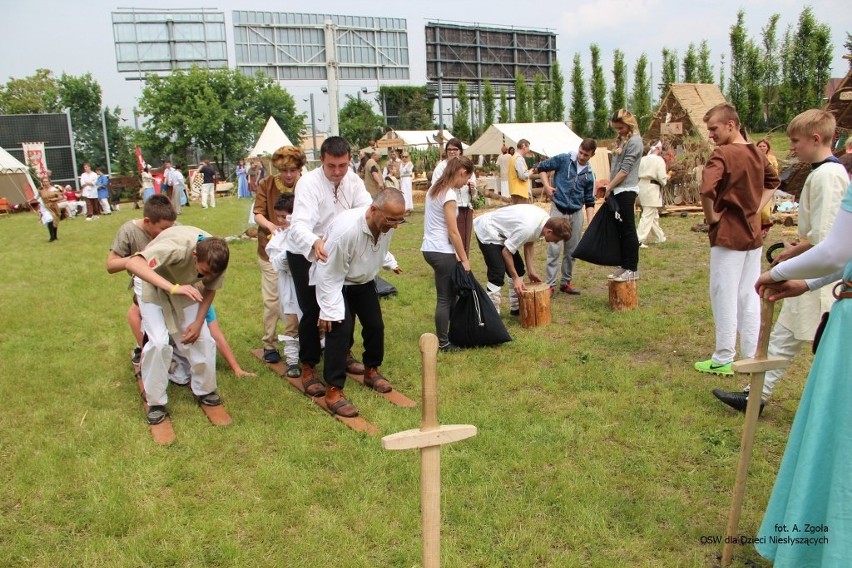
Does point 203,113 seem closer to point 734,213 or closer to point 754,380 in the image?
point 734,213

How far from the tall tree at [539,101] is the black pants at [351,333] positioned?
44.7 metres

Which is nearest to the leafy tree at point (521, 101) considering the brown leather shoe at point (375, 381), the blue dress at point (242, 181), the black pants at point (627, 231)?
the blue dress at point (242, 181)

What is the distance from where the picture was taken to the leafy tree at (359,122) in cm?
6525

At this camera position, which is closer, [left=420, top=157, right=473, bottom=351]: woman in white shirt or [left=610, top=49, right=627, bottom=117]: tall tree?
[left=420, top=157, right=473, bottom=351]: woman in white shirt

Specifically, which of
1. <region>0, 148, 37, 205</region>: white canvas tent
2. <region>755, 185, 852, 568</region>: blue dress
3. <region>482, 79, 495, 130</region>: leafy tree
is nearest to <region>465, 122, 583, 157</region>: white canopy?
<region>0, 148, 37, 205</region>: white canvas tent

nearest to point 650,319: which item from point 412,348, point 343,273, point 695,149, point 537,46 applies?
point 412,348

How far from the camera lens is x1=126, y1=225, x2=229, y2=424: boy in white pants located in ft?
14.4

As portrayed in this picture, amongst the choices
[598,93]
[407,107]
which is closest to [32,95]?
[407,107]

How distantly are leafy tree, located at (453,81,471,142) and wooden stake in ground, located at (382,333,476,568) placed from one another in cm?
4778

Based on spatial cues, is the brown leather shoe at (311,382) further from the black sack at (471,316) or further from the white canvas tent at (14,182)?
the white canvas tent at (14,182)

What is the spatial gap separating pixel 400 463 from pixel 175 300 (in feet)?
6.58

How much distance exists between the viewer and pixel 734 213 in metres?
4.75

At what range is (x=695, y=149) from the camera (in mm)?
18578

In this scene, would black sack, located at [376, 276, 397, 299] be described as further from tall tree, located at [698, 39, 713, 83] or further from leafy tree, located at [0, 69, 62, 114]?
leafy tree, located at [0, 69, 62, 114]
